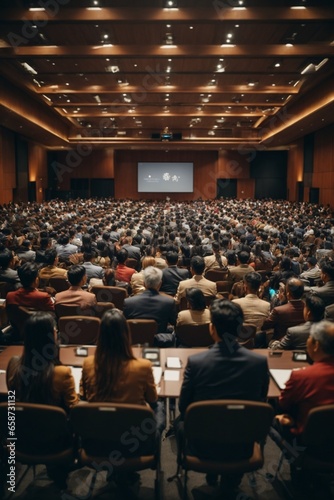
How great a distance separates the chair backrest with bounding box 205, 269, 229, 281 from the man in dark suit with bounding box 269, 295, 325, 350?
3388 mm

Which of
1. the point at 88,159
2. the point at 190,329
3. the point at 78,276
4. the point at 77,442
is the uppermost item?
the point at 88,159

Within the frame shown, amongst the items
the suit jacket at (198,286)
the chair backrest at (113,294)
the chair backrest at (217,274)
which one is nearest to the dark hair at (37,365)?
the chair backrest at (113,294)

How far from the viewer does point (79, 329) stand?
13.6 feet

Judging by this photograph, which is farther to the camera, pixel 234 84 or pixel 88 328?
pixel 234 84

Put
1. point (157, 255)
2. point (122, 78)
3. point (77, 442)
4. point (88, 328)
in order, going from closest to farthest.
→ 1. point (77, 442)
2. point (88, 328)
3. point (157, 255)
4. point (122, 78)

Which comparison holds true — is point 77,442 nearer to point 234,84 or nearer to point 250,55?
point 250,55

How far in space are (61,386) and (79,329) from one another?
1.49 meters

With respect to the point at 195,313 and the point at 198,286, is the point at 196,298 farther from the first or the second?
the point at 198,286

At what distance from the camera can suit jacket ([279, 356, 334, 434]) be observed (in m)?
2.61

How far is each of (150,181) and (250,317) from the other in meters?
33.0

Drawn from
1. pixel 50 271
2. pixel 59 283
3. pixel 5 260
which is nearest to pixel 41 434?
pixel 59 283

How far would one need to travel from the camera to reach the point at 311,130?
25.1 meters

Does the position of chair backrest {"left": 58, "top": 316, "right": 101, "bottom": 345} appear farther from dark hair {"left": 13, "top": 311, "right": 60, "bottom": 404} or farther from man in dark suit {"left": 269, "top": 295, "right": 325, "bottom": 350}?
man in dark suit {"left": 269, "top": 295, "right": 325, "bottom": 350}

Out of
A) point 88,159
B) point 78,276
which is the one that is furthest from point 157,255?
point 88,159
